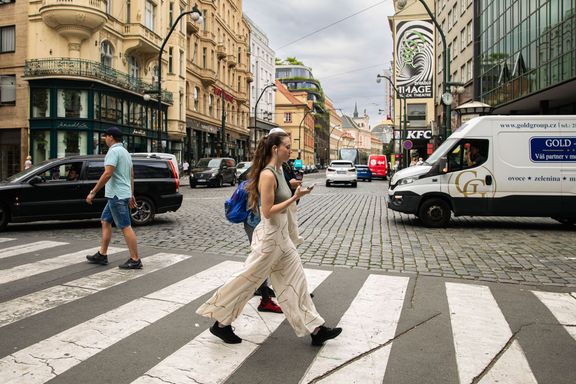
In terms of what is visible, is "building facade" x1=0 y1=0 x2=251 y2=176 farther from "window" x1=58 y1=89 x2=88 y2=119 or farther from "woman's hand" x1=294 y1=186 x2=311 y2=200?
"woman's hand" x1=294 y1=186 x2=311 y2=200

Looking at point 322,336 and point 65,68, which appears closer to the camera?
point 322,336

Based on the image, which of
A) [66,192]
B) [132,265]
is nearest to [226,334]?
[132,265]

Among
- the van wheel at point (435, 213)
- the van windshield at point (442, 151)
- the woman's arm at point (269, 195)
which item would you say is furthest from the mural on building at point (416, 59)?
the woman's arm at point (269, 195)

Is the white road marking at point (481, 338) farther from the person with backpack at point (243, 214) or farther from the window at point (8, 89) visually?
the window at point (8, 89)

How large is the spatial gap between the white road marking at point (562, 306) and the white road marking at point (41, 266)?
588 cm

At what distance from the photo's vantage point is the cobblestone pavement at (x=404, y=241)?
6.94 meters

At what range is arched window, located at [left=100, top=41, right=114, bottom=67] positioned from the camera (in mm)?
30891

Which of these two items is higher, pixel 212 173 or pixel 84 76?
pixel 84 76

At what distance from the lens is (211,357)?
3656mm

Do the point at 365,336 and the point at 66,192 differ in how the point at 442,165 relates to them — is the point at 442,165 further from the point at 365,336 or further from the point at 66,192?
the point at 66,192

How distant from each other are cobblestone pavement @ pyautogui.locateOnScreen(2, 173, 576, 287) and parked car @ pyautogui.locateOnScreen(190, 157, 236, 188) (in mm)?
15539

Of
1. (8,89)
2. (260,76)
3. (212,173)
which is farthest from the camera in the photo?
(260,76)

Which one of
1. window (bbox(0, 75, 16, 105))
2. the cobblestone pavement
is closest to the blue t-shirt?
the cobblestone pavement

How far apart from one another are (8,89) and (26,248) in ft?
84.5
